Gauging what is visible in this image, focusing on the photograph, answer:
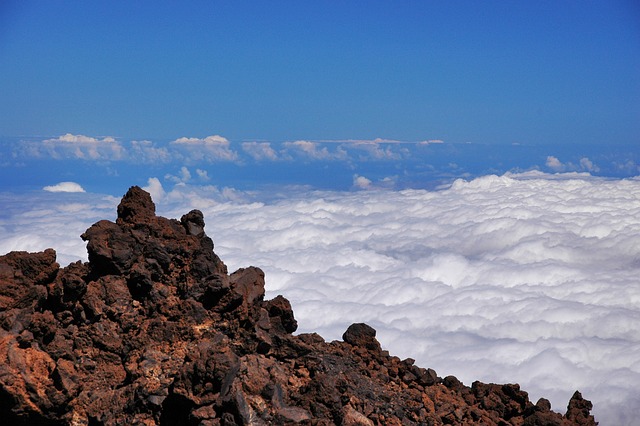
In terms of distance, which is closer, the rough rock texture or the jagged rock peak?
the rough rock texture

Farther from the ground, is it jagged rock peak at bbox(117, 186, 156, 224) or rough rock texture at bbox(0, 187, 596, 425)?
jagged rock peak at bbox(117, 186, 156, 224)

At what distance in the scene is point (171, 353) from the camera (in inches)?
872

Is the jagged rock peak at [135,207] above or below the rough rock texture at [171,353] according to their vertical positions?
above

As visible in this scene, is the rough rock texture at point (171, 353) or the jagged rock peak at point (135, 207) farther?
the jagged rock peak at point (135, 207)

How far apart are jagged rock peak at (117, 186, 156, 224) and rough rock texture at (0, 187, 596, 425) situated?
56mm

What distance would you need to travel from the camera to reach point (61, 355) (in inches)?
838

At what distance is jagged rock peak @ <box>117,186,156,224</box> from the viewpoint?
85.4ft

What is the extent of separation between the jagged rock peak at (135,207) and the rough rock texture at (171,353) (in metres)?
0.06

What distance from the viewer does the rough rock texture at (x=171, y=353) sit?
1977 centimetres

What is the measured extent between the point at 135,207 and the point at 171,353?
7.28 m

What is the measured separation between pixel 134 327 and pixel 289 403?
6.96 metres

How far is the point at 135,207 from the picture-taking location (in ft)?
85.4

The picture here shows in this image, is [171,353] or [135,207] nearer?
[171,353]

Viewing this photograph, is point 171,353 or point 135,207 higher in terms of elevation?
point 135,207
